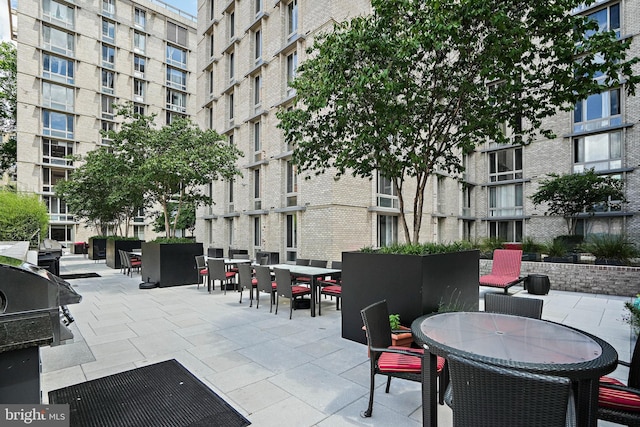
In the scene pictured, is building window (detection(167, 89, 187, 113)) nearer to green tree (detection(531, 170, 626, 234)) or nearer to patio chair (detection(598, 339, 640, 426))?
green tree (detection(531, 170, 626, 234))

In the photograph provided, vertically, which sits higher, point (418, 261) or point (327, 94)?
point (327, 94)

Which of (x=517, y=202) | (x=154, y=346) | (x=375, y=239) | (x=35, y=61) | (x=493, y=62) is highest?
(x=35, y=61)

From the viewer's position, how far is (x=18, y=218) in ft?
25.8

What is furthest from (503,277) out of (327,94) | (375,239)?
(327,94)

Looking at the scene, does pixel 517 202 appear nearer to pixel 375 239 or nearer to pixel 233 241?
pixel 375 239

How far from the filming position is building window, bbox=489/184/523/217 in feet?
63.6

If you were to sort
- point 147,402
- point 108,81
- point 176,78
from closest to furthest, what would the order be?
point 147,402 → point 108,81 → point 176,78

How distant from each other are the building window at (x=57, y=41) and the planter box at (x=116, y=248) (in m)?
23.2

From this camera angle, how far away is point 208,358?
4164 millimetres

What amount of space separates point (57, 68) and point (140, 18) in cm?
1005

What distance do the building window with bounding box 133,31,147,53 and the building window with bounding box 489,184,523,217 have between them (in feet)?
116

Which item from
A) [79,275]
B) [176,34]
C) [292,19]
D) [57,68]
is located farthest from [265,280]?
[176,34]

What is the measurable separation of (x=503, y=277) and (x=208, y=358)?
786 centimetres

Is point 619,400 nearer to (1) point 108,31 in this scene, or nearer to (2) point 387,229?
(2) point 387,229
